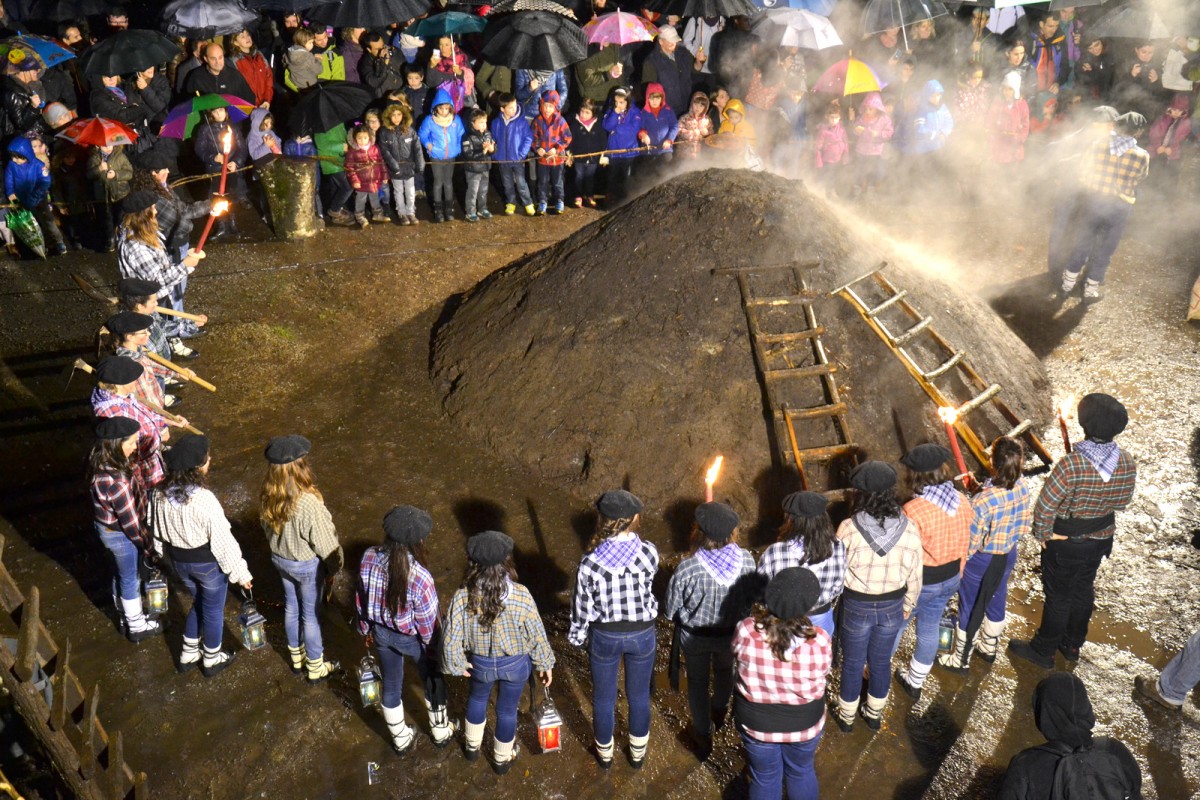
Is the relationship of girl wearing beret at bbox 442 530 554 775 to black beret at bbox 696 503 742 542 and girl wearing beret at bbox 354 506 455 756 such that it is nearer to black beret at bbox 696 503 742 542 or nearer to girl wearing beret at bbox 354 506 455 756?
girl wearing beret at bbox 354 506 455 756

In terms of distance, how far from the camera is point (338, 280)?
1172 cm

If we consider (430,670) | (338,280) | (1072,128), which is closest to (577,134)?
(338,280)

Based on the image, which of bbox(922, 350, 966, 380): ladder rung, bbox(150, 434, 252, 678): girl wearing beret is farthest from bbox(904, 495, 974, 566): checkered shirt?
bbox(150, 434, 252, 678): girl wearing beret

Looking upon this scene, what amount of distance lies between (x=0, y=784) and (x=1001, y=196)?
573 inches

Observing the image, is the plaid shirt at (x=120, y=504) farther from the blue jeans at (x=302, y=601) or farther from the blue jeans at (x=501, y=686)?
the blue jeans at (x=501, y=686)

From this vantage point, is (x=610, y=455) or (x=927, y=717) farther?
(x=610, y=455)

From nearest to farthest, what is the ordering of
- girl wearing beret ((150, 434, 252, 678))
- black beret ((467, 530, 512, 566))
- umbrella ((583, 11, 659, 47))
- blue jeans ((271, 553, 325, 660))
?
black beret ((467, 530, 512, 566)) < girl wearing beret ((150, 434, 252, 678)) < blue jeans ((271, 553, 325, 660)) < umbrella ((583, 11, 659, 47))

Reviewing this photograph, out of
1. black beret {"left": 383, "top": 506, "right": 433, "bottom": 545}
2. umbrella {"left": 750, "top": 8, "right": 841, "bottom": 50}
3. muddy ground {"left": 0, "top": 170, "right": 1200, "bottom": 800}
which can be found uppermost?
umbrella {"left": 750, "top": 8, "right": 841, "bottom": 50}

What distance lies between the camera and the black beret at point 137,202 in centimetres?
912

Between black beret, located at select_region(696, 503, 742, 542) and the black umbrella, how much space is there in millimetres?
9890

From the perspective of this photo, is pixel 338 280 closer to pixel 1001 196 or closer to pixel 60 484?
pixel 60 484

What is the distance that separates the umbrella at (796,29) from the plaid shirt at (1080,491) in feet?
29.9

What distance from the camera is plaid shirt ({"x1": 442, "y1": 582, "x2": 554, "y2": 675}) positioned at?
5.43 metres

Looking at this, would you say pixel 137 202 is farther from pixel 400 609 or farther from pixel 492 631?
pixel 492 631
